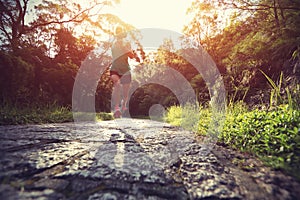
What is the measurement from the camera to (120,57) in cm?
486

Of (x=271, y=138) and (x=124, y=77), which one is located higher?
(x=124, y=77)

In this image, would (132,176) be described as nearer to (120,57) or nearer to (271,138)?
(271,138)

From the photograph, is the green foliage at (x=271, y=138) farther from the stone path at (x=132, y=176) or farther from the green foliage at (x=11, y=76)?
the green foliage at (x=11, y=76)

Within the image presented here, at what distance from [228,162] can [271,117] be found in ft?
3.45

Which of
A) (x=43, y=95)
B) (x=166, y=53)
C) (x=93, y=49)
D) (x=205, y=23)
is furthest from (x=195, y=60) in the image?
(x=43, y=95)

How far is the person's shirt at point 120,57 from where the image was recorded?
15.9 ft

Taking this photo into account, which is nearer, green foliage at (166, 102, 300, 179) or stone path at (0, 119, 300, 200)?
stone path at (0, 119, 300, 200)

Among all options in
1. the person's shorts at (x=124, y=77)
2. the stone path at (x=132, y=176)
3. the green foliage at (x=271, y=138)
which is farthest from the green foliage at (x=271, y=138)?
the person's shorts at (x=124, y=77)

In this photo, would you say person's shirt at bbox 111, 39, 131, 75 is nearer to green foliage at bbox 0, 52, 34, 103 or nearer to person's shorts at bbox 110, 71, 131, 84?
person's shorts at bbox 110, 71, 131, 84

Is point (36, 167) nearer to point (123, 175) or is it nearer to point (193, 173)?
point (123, 175)

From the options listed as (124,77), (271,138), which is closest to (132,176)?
(271,138)

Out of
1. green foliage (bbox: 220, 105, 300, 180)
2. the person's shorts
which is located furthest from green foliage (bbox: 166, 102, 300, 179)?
the person's shorts

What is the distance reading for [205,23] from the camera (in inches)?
382

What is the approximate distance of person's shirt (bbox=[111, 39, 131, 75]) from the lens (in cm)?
485
